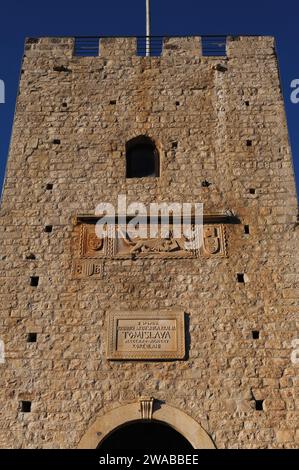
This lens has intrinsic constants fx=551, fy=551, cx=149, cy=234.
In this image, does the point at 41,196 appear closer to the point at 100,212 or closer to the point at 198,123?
the point at 100,212

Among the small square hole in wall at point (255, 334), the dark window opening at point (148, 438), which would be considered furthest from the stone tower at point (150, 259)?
the dark window opening at point (148, 438)

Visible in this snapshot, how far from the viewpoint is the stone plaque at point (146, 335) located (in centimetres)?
800

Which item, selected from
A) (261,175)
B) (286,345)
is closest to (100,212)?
(261,175)

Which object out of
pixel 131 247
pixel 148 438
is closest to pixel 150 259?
pixel 131 247

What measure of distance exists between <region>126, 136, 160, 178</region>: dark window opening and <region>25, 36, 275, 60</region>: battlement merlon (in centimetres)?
203

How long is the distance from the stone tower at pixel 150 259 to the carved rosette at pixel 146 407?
1.0 inches

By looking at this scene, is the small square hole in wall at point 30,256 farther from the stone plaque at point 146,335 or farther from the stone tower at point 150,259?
the stone plaque at point 146,335

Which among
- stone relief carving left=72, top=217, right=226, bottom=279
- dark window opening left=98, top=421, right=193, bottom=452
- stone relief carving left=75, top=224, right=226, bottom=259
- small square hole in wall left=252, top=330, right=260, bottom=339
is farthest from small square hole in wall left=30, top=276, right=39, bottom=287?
small square hole in wall left=252, top=330, right=260, bottom=339

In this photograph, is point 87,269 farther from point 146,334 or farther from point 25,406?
point 25,406

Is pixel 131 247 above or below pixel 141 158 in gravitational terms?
below

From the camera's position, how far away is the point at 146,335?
813cm

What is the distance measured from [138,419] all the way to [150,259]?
247 centimetres

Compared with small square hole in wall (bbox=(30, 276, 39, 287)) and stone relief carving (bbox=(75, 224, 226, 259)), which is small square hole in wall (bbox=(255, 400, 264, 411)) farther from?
small square hole in wall (bbox=(30, 276, 39, 287))
